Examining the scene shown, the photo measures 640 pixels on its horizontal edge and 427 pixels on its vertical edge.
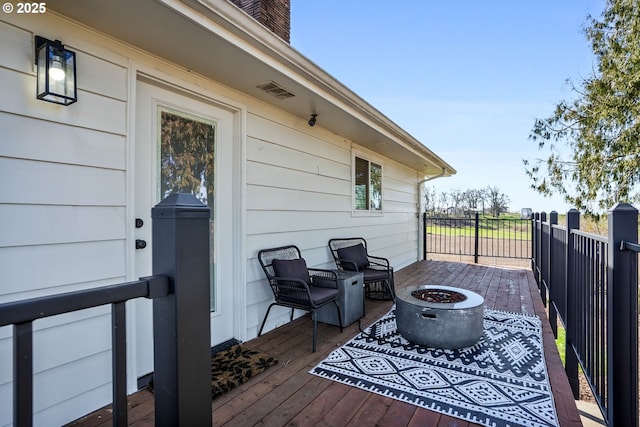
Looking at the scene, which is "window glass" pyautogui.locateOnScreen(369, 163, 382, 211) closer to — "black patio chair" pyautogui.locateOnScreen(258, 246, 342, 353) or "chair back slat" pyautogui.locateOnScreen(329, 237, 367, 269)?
"chair back slat" pyautogui.locateOnScreen(329, 237, 367, 269)

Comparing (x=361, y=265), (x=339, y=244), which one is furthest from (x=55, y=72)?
(x=361, y=265)

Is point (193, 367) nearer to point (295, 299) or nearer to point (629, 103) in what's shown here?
point (295, 299)

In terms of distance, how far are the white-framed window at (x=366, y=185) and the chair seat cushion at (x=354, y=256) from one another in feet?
2.67

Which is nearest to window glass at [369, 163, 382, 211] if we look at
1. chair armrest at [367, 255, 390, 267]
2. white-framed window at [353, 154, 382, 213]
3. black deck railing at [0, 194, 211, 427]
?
white-framed window at [353, 154, 382, 213]

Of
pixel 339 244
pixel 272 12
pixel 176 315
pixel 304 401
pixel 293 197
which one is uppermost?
pixel 272 12

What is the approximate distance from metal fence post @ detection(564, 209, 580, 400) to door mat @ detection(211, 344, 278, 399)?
2342 millimetres

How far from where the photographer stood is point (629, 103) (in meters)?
5.98

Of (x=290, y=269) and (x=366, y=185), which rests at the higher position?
(x=366, y=185)

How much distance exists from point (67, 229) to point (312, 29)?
543 centimetres

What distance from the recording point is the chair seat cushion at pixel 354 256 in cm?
421

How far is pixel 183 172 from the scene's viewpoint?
2549 millimetres

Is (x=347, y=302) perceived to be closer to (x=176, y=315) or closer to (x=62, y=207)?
(x=62, y=207)

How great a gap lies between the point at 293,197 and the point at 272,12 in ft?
7.44

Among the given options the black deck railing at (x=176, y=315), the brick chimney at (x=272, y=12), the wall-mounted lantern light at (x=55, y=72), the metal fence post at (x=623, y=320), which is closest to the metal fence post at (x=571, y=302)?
the metal fence post at (x=623, y=320)
